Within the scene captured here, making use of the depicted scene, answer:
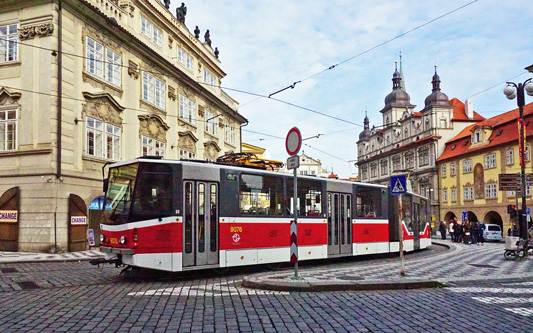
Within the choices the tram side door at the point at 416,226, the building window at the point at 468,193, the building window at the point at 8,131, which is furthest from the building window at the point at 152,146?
the building window at the point at 468,193

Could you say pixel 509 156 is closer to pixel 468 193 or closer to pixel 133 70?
pixel 468 193

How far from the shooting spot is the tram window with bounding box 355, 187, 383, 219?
57.6 feet

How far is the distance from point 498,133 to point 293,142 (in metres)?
55.1

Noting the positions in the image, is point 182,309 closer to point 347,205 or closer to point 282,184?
point 282,184

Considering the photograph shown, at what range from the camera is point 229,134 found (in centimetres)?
4081

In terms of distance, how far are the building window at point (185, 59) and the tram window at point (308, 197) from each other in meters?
20.0

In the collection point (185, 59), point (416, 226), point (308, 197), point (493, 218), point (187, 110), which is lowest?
point (493, 218)

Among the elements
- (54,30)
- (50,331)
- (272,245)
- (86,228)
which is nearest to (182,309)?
(50,331)

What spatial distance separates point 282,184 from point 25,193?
40.4 feet

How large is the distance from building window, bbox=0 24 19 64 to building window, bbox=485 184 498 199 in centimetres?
5358

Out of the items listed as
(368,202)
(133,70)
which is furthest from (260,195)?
(133,70)

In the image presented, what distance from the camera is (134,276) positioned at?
12.0 metres

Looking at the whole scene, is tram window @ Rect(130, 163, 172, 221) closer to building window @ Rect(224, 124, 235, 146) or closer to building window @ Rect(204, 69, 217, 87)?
building window @ Rect(204, 69, 217, 87)

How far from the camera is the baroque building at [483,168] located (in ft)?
179
